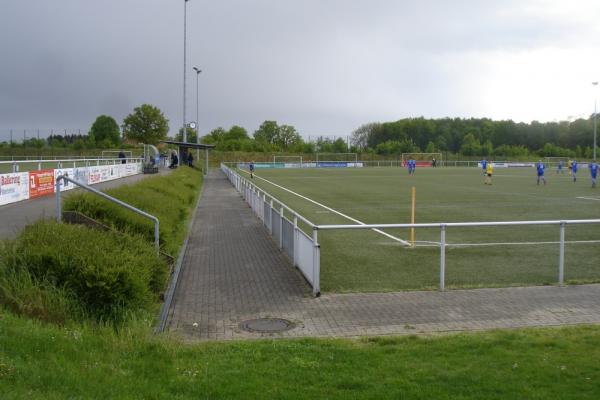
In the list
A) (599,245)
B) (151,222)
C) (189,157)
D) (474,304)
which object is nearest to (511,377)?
(474,304)

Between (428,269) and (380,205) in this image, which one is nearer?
(428,269)

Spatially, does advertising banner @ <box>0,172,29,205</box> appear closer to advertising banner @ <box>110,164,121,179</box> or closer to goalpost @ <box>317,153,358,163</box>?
advertising banner @ <box>110,164,121,179</box>

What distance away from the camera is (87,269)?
284 inches

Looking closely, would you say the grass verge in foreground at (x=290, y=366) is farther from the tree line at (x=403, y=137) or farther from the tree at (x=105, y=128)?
the tree at (x=105, y=128)

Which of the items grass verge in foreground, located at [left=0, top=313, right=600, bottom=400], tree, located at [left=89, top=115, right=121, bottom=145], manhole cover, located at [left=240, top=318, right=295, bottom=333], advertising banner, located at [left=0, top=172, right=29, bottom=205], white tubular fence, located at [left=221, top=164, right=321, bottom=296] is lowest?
manhole cover, located at [left=240, top=318, right=295, bottom=333]

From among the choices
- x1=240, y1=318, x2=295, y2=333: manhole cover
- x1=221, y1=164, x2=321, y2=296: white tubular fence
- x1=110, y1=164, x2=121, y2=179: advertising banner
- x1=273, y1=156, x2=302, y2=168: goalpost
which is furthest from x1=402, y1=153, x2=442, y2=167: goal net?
→ x1=240, y1=318, x2=295, y2=333: manhole cover

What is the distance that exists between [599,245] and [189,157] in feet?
152

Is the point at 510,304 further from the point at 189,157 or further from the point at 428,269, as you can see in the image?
the point at 189,157

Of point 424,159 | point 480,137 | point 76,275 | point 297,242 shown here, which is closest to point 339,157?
point 424,159

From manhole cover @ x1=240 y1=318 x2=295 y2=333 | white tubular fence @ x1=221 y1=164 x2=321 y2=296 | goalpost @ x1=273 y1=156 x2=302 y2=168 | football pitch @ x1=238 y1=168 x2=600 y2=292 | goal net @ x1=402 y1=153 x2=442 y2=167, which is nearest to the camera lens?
manhole cover @ x1=240 y1=318 x2=295 y2=333

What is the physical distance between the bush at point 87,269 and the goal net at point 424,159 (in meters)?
94.6

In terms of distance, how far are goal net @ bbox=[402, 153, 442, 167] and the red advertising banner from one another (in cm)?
8057

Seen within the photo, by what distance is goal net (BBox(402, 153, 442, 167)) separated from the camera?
4039 inches

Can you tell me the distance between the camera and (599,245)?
1424 centimetres
